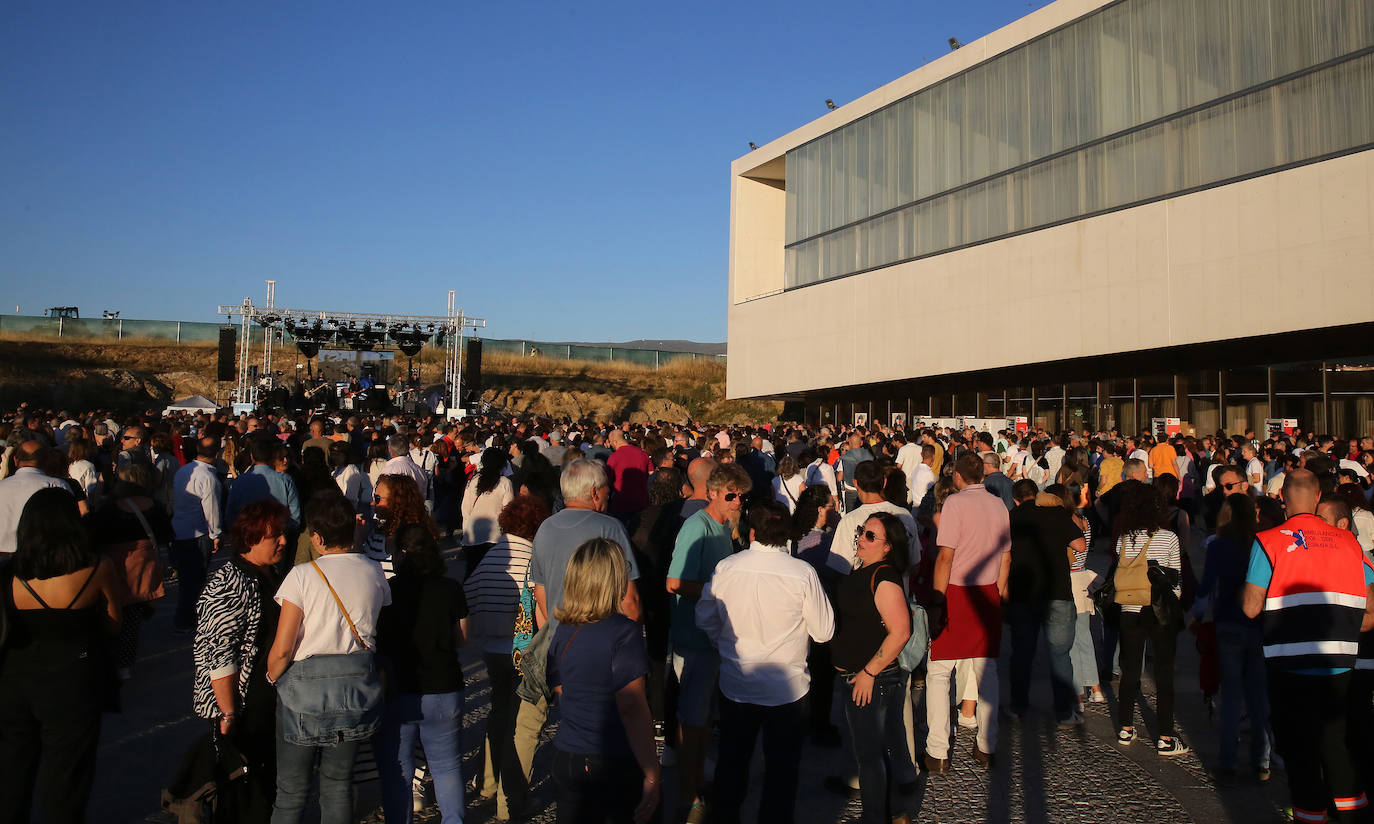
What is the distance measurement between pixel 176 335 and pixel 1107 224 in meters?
51.5

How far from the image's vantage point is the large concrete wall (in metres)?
21.0

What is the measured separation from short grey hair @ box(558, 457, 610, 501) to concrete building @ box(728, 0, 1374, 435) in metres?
20.8

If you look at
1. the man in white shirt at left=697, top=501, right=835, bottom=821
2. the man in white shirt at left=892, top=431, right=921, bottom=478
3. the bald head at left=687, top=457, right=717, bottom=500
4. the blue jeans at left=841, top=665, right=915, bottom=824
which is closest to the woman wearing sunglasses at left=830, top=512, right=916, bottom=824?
the blue jeans at left=841, top=665, right=915, bottom=824

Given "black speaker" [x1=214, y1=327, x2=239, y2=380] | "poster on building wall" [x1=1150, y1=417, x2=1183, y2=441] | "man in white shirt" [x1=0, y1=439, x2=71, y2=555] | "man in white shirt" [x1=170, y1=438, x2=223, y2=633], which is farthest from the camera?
"black speaker" [x1=214, y1=327, x2=239, y2=380]

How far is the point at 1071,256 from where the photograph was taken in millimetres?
26484

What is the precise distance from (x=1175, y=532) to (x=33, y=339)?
58953 mm

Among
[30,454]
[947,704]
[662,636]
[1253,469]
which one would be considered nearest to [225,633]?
[662,636]

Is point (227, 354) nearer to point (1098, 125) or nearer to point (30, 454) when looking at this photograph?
point (1098, 125)

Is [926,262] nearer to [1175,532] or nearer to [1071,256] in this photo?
[1071,256]

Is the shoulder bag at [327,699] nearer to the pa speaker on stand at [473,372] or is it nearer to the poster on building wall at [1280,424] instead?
the poster on building wall at [1280,424]

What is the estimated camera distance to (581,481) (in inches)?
203

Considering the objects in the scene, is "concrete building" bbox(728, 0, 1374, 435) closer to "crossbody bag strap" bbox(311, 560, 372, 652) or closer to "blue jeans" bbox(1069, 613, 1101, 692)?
"blue jeans" bbox(1069, 613, 1101, 692)

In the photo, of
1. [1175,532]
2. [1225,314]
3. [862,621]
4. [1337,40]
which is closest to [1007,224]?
[1225,314]

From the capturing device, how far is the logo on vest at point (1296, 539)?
15.7 ft
